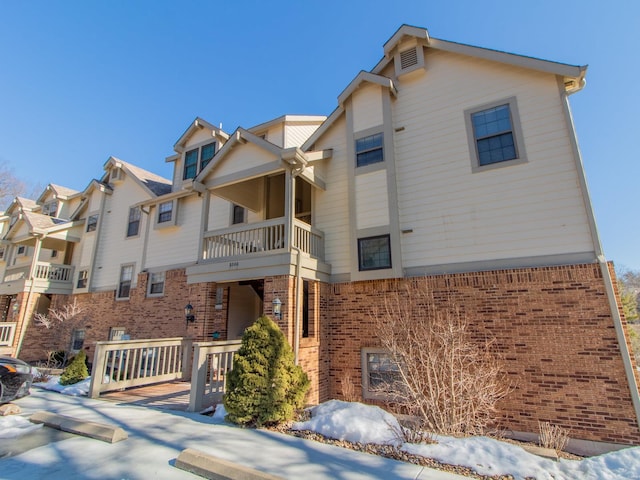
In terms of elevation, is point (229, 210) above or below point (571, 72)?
below

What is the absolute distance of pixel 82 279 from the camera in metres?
16.5

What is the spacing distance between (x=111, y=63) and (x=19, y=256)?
14602mm

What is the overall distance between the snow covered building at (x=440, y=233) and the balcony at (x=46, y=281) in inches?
362

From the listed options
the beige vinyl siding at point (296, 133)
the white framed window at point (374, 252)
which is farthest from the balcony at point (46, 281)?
the white framed window at point (374, 252)

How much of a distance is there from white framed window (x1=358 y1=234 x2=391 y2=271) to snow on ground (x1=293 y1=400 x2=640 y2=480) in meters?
4.09

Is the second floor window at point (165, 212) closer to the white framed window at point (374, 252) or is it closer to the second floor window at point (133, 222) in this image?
the second floor window at point (133, 222)

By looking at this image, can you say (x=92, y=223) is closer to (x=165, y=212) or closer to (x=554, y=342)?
(x=165, y=212)

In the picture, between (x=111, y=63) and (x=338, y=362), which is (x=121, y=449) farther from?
(x=111, y=63)

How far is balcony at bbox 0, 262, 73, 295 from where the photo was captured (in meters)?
15.9

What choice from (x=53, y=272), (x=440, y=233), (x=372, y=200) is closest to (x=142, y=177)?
(x=53, y=272)

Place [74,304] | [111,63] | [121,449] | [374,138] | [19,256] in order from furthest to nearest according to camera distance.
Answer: [19,256] < [74,304] < [111,63] < [374,138] < [121,449]

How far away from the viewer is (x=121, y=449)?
4.20m

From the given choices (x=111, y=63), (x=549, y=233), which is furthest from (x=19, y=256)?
(x=549, y=233)

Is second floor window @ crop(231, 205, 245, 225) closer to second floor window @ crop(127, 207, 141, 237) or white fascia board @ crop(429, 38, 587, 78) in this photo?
second floor window @ crop(127, 207, 141, 237)
